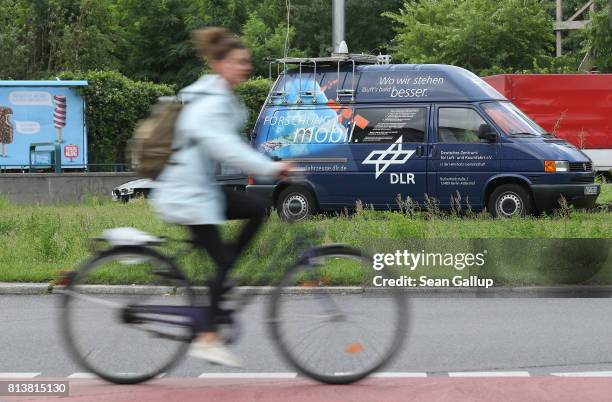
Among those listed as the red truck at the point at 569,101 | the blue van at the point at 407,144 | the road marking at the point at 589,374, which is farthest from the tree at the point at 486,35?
the road marking at the point at 589,374

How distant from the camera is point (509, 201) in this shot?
16.9 m

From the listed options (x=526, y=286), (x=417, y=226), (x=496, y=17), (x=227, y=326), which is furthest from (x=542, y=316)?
(x=496, y=17)

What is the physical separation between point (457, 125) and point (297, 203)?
2944 millimetres

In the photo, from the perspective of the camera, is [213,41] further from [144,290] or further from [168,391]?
[168,391]

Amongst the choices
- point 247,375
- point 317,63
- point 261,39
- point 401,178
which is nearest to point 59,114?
point 261,39

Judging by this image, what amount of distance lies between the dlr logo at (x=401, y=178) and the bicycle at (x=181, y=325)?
37.7ft

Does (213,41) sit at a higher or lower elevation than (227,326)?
higher

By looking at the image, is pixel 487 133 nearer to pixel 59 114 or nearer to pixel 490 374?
pixel 490 374

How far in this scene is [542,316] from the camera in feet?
30.2

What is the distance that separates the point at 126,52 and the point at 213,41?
145 ft

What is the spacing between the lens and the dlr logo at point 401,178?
1735 cm

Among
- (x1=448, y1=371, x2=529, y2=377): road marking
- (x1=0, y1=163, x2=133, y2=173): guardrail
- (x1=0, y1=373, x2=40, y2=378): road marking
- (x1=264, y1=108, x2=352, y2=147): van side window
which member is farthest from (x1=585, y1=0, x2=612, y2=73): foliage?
(x1=0, y1=373, x2=40, y2=378): road marking

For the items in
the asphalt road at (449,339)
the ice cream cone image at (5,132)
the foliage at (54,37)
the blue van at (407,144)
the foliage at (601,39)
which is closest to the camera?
the asphalt road at (449,339)

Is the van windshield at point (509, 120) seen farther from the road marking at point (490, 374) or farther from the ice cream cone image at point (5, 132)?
the ice cream cone image at point (5, 132)
